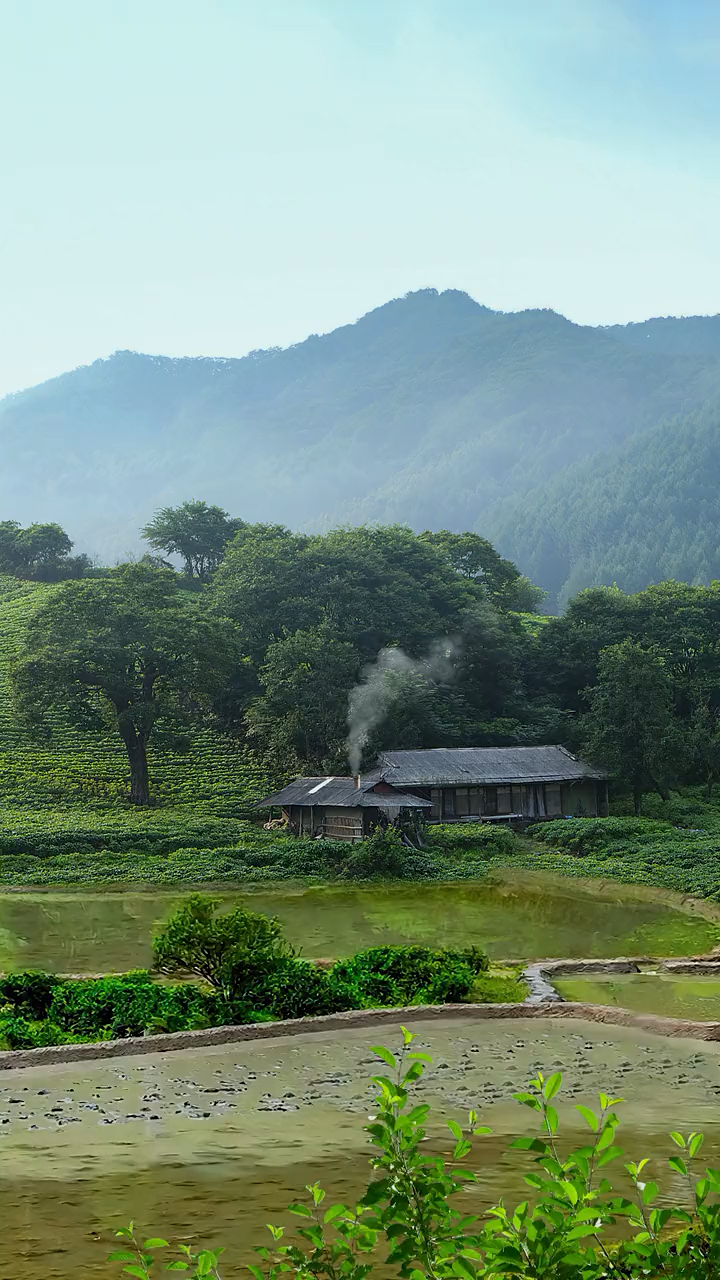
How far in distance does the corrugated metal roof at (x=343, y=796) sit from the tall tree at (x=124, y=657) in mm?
7485

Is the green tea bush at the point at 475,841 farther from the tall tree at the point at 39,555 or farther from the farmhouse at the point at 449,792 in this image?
the tall tree at the point at 39,555

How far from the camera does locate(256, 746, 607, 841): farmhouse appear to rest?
36438 millimetres

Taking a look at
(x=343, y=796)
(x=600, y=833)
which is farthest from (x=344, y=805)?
(x=600, y=833)

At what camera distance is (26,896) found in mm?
29938

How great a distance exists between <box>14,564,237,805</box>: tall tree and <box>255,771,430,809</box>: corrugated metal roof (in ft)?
24.6

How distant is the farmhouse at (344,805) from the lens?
118ft

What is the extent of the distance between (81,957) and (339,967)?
7000 millimetres

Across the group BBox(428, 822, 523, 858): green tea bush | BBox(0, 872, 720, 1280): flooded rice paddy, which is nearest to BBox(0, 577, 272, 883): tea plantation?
BBox(428, 822, 523, 858): green tea bush

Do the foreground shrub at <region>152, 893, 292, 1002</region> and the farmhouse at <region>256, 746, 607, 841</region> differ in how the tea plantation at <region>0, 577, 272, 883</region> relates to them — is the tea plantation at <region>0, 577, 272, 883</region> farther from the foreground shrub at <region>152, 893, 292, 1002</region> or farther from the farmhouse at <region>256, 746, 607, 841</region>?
the foreground shrub at <region>152, 893, 292, 1002</region>

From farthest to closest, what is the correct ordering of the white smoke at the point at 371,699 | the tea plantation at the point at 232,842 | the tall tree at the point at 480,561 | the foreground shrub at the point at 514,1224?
1. the tall tree at the point at 480,561
2. the white smoke at the point at 371,699
3. the tea plantation at the point at 232,842
4. the foreground shrub at the point at 514,1224

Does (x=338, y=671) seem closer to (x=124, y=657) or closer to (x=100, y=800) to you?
(x=124, y=657)

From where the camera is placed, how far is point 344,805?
117ft

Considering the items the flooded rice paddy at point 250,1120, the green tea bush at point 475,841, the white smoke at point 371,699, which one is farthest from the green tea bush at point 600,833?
the flooded rice paddy at point 250,1120

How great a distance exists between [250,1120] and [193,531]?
79.5 metres
